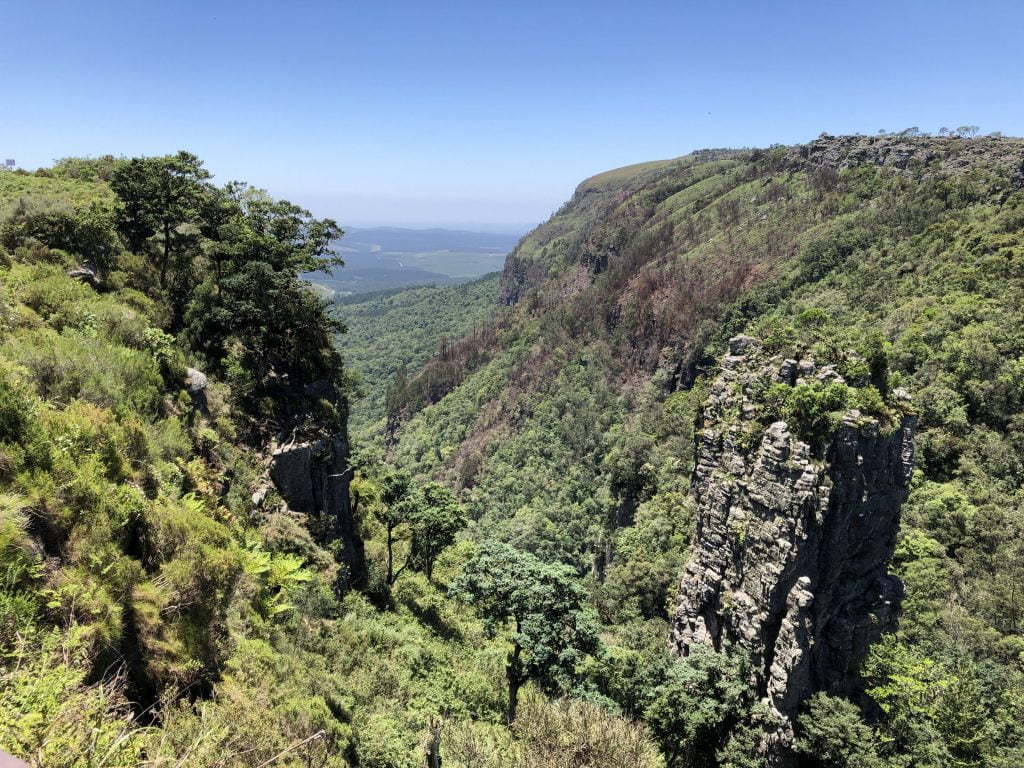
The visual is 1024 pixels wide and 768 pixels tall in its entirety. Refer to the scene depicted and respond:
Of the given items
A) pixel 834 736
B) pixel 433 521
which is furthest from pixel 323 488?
pixel 834 736

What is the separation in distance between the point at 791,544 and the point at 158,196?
30.5 meters

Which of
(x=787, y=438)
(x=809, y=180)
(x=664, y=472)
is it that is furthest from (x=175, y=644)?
(x=809, y=180)

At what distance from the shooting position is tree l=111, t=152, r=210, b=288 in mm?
21016

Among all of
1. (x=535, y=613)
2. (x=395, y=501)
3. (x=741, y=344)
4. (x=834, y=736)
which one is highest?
(x=741, y=344)

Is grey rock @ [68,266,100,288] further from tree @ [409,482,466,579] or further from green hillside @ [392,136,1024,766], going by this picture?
green hillside @ [392,136,1024,766]

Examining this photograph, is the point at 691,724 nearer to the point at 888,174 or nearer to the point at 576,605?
the point at 576,605

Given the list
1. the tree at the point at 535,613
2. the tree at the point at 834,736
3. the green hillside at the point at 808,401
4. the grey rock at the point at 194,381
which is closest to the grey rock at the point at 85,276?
the grey rock at the point at 194,381

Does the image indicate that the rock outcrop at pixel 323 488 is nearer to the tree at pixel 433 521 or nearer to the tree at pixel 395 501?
the tree at pixel 395 501

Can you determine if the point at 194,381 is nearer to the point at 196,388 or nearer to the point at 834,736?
the point at 196,388

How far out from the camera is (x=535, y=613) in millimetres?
19359

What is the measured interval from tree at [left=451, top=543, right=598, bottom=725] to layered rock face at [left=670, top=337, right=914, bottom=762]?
26.3ft

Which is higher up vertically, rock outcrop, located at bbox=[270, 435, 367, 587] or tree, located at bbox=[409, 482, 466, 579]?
rock outcrop, located at bbox=[270, 435, 367, 587]

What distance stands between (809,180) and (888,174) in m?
18.5

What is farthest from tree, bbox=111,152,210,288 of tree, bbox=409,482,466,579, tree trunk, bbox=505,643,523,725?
tree trunk, bbox=505,643,523,725
